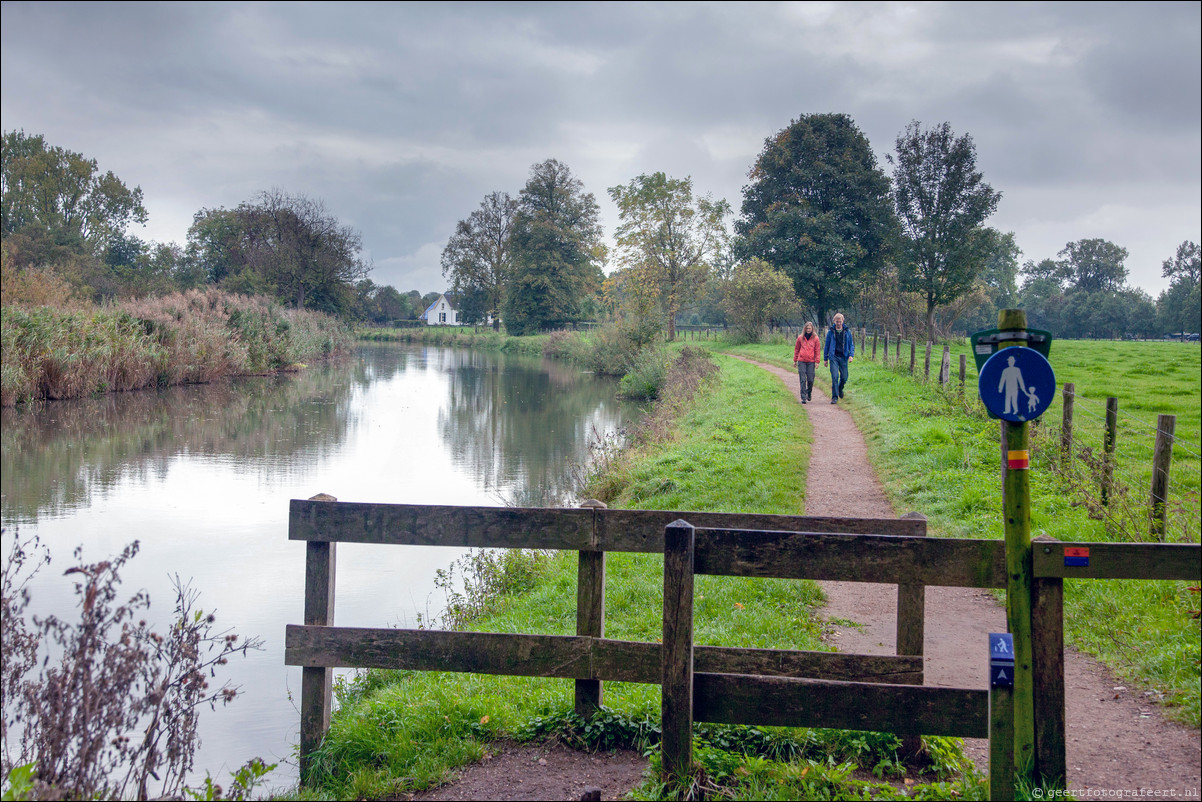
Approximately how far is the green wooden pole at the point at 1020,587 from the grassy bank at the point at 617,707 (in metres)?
0.35

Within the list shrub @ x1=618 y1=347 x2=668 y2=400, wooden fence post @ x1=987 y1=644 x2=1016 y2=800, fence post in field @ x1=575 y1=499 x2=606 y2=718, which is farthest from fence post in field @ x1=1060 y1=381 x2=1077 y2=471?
shrub @ x1=618 y1=347 x2=668 y2=400

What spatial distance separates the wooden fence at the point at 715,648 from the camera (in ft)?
11.1

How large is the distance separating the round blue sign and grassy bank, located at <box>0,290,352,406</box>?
23956 mm

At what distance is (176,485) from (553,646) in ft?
42.8

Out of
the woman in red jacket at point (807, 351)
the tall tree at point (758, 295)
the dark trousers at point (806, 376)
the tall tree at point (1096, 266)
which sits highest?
the tall tree at point (1096, 266)

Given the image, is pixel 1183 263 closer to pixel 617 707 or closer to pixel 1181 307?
pixel 1181 307

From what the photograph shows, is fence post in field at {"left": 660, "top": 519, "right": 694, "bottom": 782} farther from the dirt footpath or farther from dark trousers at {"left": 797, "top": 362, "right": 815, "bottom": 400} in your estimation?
dark trousers at {"left": 797, "top": 362, "right": 815, "bottom": 400}

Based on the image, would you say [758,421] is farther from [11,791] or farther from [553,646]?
[11,791]

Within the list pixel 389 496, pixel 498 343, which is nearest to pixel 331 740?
pixel 389 496

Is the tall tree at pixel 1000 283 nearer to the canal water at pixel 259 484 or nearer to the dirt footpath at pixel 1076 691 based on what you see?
the canal water at pixel 259 484

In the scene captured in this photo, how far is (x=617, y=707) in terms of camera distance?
4.65 m

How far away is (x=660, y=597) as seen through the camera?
7129 mm

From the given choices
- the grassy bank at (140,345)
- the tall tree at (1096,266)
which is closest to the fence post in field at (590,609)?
the grassy bank at (140,345)

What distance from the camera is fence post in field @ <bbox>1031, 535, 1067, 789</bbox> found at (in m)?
3.36
